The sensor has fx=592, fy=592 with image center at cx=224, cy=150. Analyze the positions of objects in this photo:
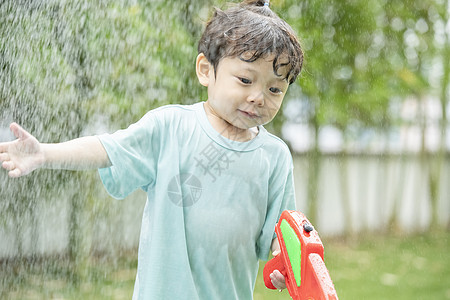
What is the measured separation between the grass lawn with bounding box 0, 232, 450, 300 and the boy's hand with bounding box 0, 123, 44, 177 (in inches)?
87.7

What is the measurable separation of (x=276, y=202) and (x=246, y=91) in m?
0.25

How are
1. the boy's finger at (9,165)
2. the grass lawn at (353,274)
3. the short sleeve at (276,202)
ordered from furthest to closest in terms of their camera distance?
the grass lawn at (353,274)
the short sleeve at (276,202)
the boy's finger at (9,165)

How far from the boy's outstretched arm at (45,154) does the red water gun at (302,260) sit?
0.36 meters

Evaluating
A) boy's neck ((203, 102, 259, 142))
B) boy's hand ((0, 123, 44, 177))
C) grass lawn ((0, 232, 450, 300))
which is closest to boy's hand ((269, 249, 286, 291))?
boy's neck ((203, 102, 259, 142))

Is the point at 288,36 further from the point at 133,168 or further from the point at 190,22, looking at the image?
the point at 190,22

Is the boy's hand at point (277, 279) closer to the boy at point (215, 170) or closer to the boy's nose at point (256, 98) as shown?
the boy at point (215, 170)

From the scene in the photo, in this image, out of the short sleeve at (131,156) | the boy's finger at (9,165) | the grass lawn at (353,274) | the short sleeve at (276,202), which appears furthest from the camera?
the grass lawn at (353,274)

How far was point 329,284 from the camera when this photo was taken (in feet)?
3.06

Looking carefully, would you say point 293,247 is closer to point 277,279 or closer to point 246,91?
point 277,279

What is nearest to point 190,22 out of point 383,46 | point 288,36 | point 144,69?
point 144,69

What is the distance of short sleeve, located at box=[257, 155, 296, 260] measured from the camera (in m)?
1.22

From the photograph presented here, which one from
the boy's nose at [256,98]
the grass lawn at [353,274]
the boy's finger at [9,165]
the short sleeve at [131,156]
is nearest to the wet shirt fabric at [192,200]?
the short sleeve at [131,156]

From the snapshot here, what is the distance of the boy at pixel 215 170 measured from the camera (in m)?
1.14

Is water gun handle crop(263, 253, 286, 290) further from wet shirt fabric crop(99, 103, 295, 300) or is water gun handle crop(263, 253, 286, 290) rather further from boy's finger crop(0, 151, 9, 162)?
boy's finger crop(0, 151, 9, 162)
